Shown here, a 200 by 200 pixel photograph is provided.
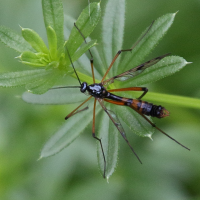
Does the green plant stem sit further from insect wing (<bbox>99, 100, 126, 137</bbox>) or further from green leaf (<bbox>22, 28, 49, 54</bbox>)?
green leaf (<bbox>22, 28, 49, 54</bbox>)

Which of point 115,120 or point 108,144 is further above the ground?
point 115,120

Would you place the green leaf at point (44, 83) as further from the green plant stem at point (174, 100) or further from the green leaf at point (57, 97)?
the green plant stem at point (174, 100)

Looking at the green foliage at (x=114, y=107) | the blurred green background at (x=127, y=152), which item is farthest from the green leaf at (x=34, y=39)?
the blurred green background at (x=127, y=152)

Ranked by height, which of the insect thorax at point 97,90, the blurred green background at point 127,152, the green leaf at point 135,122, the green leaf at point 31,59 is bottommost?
the blurred green background at point 127,152

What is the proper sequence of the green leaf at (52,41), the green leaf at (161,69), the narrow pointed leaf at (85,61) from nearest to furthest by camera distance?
the green leaf at (52,41) → the green leaf at (161,69) → the narrow pointed leaf at (85,61)

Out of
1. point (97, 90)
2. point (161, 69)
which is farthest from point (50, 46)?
point (161, 69)

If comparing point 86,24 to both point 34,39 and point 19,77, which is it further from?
point 19,77

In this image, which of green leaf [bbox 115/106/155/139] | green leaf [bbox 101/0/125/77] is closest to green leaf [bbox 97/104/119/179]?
green leaf [bbox 115/106/155/139]
